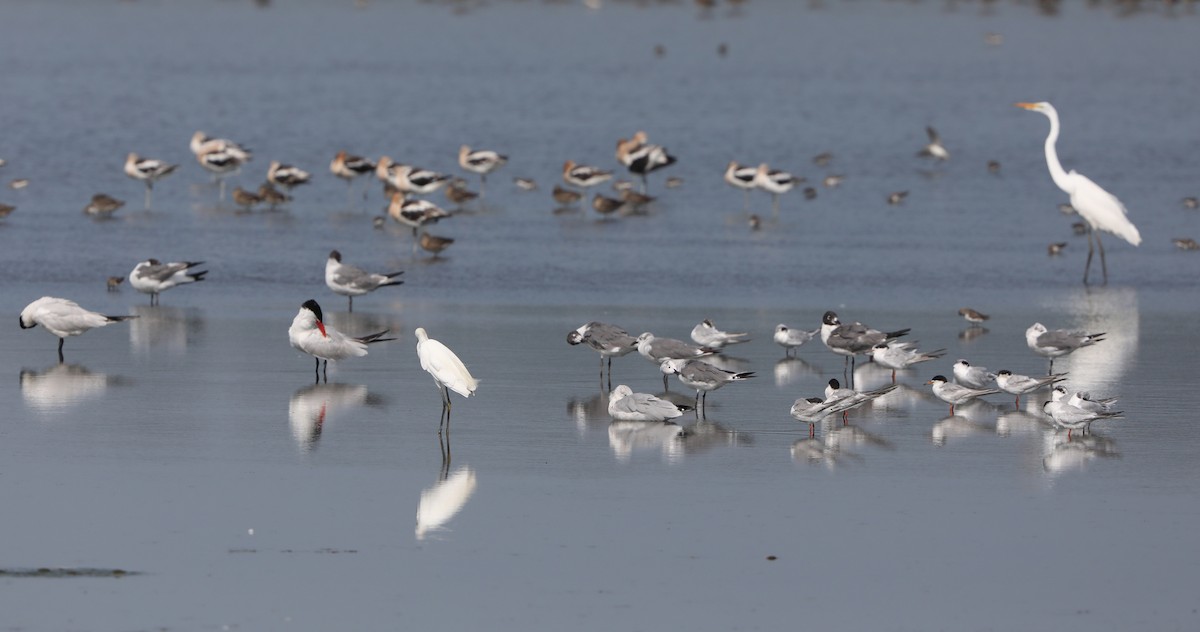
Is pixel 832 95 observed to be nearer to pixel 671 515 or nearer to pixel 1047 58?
pixel 1047 58

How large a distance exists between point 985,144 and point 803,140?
11.8ft

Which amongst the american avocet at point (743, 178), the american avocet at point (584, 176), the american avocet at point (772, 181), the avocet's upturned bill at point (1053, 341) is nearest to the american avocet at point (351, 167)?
the american avocet at point (584, 176)

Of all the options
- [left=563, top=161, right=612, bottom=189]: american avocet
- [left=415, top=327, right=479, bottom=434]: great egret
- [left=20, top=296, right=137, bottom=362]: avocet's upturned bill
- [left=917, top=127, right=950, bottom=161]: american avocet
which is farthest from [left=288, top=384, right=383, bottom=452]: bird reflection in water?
[left=917, top=127, right=950, bottom=161]: american avocet

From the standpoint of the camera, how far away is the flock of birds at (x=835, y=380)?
10945 mm

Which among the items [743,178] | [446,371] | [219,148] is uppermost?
[446,371]

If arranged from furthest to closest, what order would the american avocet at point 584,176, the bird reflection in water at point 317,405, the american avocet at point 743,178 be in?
the american avocet at point 584,176
the american avocet at point 743,178
the bird reflection in water at point 317,405

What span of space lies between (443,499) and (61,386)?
436 cm

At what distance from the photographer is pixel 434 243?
20609 mm

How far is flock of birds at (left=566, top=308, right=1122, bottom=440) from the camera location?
10.9 metres

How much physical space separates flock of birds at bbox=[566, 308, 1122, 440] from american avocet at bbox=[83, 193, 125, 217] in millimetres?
11544

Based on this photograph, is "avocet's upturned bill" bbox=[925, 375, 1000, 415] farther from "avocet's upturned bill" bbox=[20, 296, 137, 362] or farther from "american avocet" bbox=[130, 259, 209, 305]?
"american avocet" bbox=[130, 259, 209, 305]

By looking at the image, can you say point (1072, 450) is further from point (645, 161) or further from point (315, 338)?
point (645, 161)

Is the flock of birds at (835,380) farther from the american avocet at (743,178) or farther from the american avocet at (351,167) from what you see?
the american avocet at (351,167)

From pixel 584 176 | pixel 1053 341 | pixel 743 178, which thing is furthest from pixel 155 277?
pixel 743 178
